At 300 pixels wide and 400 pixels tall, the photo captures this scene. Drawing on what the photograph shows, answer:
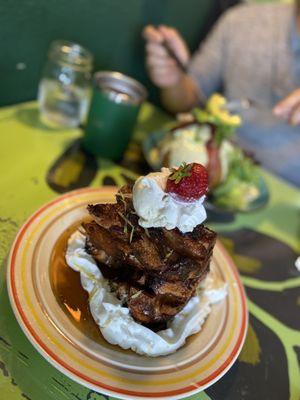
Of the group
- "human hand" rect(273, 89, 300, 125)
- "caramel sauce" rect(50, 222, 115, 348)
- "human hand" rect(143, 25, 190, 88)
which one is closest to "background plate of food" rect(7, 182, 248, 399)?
"caramel sauce" rect(50, 222, 115, 348)

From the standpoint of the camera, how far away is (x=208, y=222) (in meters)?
1.31

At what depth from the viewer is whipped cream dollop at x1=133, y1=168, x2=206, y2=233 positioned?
2.74 ft

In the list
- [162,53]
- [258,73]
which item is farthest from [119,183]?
[258,73]

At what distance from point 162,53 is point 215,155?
517 millimetres

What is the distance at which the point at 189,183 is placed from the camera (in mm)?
811

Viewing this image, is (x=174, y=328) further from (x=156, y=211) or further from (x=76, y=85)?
(x=76, y=85)

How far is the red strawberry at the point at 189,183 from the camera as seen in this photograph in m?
0.81

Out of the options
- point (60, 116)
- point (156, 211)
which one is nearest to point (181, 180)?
point (156, 211)

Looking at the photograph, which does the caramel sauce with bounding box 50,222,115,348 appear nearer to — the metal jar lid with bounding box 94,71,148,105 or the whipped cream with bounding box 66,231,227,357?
the whipped cream with bounding box 66,231,227,357

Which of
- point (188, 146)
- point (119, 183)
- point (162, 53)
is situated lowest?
point (119, 183)

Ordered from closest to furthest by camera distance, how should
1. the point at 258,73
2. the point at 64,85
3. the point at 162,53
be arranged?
the point at 64,85 < the point at 162,53 < the point at 258,73

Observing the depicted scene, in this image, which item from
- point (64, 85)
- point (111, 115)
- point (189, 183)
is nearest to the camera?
point (189, 183)

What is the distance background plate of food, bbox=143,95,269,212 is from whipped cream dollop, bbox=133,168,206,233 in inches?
18.2

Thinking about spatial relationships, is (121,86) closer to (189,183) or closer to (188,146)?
(188,146)
